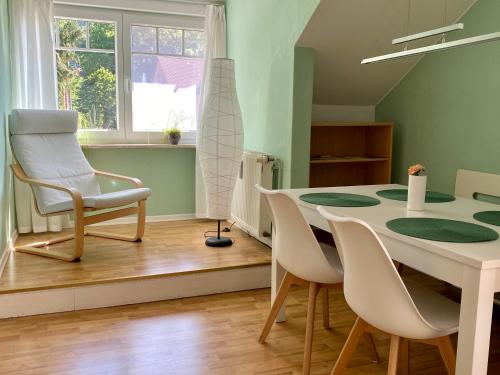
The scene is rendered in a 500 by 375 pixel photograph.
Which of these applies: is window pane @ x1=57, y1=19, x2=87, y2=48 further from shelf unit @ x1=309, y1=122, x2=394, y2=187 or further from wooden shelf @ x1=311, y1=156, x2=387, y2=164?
wooden shelf @ x1=311, y1=156, x2=387, y2=164

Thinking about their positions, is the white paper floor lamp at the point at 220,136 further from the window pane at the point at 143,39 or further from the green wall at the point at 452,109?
the green wall at the point at 452,109

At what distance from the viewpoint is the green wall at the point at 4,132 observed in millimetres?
3141

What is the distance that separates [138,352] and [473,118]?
96.1 inches

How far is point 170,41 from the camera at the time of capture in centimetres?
421

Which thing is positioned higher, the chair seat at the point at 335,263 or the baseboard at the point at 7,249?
the chair seat at the point at 335,263

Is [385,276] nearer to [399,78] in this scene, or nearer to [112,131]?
[399,78]

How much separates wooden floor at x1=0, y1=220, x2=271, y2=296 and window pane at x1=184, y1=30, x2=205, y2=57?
1.65 m

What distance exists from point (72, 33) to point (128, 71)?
0.54 metres

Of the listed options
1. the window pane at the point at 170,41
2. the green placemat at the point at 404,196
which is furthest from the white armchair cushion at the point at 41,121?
the green placemat at the point at 404,196

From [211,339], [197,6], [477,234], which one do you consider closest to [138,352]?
[211,339]

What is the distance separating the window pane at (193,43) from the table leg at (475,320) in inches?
137

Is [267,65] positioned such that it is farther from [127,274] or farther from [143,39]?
[127,274]

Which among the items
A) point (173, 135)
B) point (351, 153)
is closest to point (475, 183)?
point (351, 153)

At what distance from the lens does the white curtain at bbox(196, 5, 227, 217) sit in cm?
414
